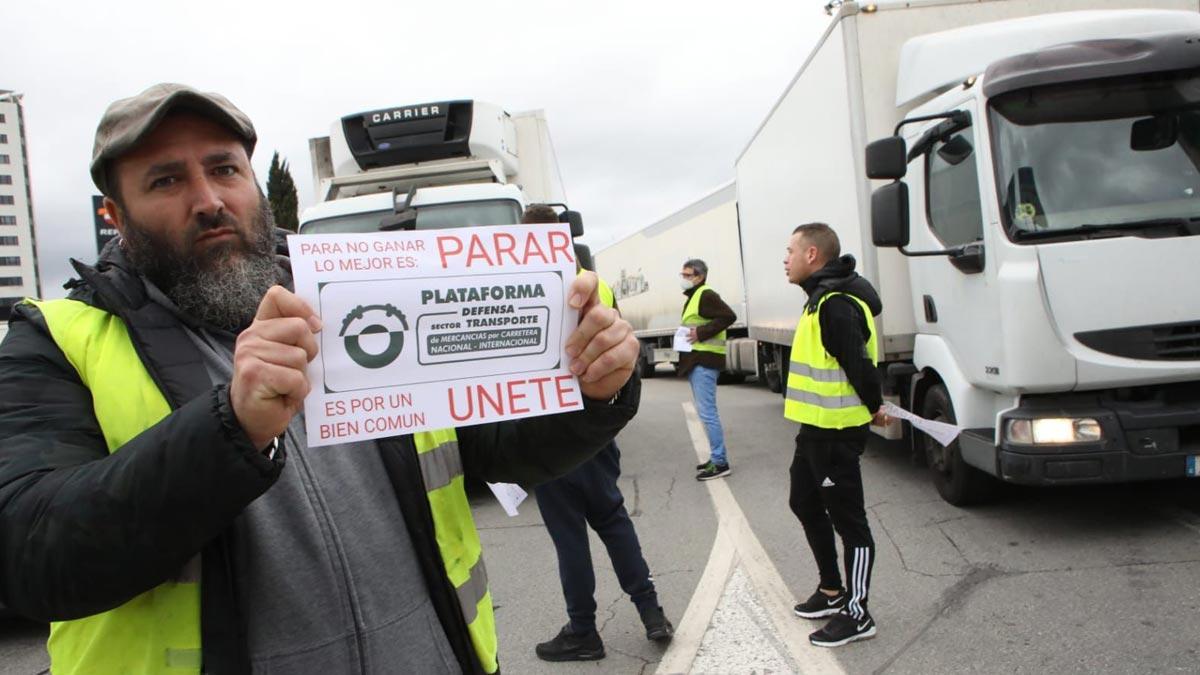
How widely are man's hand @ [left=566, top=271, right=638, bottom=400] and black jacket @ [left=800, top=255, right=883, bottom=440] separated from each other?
9.29 feet

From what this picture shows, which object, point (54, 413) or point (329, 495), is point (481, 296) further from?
point (54, 413)

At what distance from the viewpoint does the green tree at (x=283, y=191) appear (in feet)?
132

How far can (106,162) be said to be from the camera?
1.53 metres

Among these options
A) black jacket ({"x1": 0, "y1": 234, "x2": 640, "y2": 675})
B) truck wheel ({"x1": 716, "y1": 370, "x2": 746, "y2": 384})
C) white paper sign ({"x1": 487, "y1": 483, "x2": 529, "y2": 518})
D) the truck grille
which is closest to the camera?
black jacket ({"x1": 0, "y1": 234, "x2": 640, "y2": 675})

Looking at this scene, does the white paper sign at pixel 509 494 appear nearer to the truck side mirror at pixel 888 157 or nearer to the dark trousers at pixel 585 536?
the dark trousers at pixel 585 536

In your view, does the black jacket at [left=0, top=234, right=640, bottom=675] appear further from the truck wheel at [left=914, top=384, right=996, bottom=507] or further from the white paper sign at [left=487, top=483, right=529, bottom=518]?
the truck wheel at [left=914, top=384, right=996, bottom=507]

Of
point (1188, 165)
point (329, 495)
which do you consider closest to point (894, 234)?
point (1188, 165)

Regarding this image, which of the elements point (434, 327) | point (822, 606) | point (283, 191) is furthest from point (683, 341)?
Answer: point (283, 191)

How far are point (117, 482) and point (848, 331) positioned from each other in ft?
11.8

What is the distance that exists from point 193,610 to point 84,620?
178mm

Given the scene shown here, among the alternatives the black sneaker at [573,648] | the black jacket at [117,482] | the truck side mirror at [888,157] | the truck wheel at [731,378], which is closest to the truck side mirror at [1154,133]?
the truck side mirror at [888,157]

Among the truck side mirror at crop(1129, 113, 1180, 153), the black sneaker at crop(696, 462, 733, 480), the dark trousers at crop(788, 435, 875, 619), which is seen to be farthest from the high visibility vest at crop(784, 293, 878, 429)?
→ the black sneaker at crop(696, 462, 733, 480)

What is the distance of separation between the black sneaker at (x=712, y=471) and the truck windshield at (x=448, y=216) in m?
3.03

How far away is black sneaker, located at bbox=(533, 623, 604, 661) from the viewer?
4082mm
